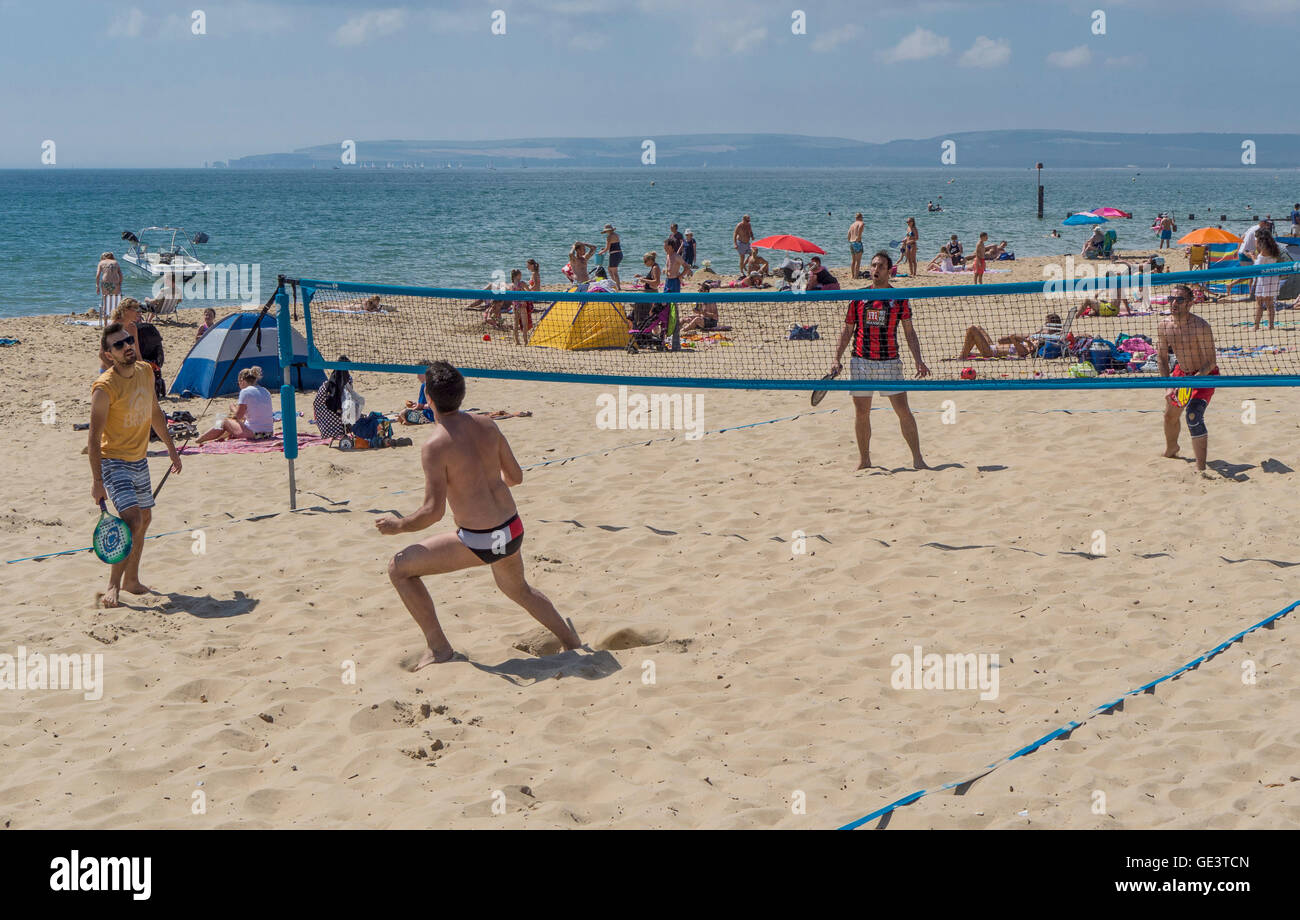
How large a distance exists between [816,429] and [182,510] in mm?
5431

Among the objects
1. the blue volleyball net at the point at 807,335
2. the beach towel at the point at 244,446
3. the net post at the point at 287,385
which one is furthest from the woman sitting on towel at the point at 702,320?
the net post at the point at 287,385

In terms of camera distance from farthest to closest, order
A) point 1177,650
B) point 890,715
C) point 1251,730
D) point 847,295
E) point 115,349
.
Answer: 1. point 847,295
2. point 115,349
3. point 1177,650
4. point 890,715
5. point 1251,730

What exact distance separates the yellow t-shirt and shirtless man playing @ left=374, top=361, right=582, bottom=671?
2.05 m

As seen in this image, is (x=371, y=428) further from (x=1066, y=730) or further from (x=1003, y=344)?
(x=1003, y=344)

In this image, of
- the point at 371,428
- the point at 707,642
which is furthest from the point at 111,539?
the point at 371,428

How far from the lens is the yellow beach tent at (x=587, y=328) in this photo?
56.4ft

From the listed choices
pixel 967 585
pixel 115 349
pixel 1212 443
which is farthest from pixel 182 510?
pixel 1212 443

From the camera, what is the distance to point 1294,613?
589cm

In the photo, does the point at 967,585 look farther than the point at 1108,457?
No

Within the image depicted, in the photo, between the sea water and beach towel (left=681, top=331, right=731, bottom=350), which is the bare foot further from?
the sea water

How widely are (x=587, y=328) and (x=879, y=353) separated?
899cm

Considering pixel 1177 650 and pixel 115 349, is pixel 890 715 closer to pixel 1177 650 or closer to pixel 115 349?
pixel 1177 650

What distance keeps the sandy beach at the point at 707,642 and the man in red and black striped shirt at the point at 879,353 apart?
371 millimetres

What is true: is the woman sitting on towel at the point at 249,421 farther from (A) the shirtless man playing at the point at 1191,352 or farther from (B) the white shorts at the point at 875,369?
(A) the shirtless man playing at the point at 1191,352
